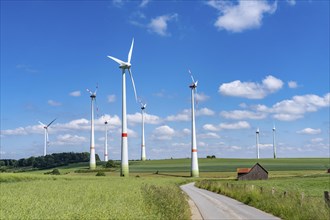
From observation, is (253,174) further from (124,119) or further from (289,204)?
(289,204)

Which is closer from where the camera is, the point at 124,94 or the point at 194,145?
the point at 124,94

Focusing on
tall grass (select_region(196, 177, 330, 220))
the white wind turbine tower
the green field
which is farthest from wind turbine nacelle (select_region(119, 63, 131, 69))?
tall grass (select_region(196, 177, 330, 220))

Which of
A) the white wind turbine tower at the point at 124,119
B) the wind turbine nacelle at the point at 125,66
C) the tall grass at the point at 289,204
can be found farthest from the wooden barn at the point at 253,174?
the tall grass at the point at 289,204

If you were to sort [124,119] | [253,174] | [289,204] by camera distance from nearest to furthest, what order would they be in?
[289,204]
[124,119]
[253,174]

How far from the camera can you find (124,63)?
97.3 m


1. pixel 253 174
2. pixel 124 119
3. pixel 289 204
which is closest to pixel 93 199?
pixel 289 204

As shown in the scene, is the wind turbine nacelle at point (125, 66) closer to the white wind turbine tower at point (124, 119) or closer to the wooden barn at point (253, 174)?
the white wind turbine tower at point (124, 119)

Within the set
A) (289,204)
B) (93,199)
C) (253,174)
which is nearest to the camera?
(93,199)

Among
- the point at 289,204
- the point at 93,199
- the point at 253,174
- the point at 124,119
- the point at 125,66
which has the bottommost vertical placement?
the point at 253,174

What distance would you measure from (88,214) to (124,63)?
8428 cm

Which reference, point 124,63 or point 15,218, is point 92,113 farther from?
point 15,218

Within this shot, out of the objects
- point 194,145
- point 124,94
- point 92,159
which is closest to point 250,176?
point 194,145

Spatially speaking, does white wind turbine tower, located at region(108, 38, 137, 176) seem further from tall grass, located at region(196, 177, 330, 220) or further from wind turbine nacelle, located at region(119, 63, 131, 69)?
tall grass, located at region(196, 177, 330, 220)

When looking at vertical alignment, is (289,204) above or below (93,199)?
below
